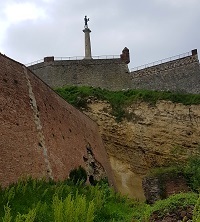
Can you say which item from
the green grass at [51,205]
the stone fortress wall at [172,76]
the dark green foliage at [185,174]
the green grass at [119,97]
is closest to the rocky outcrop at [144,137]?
the green grass at [119,97]

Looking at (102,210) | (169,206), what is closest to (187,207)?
(169,206)

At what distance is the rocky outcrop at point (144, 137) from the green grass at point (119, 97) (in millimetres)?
417

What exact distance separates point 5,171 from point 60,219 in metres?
6.55

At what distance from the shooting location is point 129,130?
27.8 metres

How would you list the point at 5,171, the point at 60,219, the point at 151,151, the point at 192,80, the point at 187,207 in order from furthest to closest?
1. the point at 192,80
2. the point at 151,151
3. the point at 5,171
4. the point at 187,207
5. the point at 60,219

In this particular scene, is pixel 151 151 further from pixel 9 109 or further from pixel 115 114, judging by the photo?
pixel 9 109

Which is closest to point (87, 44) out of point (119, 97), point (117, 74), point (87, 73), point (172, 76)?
point (87, 73)

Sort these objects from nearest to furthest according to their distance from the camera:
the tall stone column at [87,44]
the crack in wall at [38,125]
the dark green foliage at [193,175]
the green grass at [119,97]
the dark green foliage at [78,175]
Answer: the crack in wall at [38,125], the dark green foliage at [78,175], the dark green foliage at [193,175], the green grass at [119,97], the tall stone column at [87,44]

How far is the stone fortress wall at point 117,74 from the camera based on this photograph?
33062 mm

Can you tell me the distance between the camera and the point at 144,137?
2738cm

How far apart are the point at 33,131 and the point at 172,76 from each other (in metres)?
18.7

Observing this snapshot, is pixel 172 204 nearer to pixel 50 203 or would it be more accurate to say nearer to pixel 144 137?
pixel 50 203

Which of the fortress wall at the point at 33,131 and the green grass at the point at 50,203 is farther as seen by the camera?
the fortress wall at the point at 33,131

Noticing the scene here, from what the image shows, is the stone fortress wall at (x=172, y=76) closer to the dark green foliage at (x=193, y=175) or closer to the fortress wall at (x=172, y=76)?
the fortress wall at (x=172, y=76)
